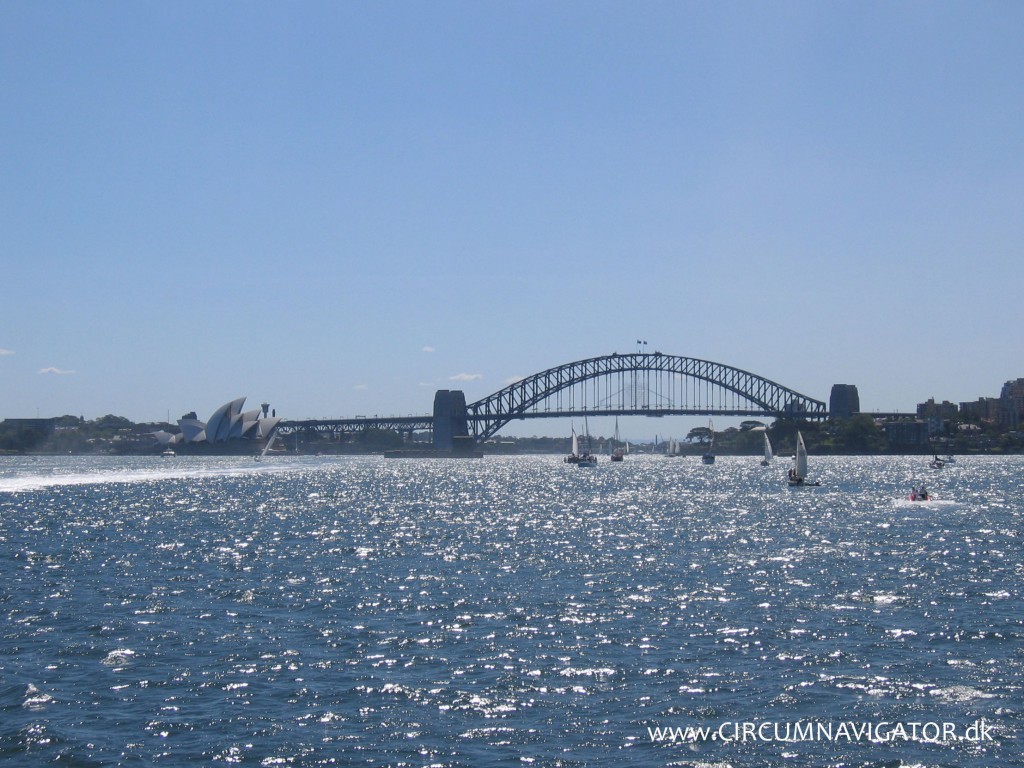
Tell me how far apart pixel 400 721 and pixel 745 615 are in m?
10.6

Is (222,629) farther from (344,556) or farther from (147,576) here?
(344,556)

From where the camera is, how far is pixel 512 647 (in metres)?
21.4

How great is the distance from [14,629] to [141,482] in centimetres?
8103

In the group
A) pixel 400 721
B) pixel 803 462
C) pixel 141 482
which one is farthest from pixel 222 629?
pixel 141 482

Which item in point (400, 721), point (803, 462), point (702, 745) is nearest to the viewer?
point (702, 745)

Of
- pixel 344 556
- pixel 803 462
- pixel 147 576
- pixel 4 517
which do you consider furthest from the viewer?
pixel 803 462

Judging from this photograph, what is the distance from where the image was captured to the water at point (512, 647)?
15633mm

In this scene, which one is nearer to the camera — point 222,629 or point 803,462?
point 222,629

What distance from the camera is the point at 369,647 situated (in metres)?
21.6

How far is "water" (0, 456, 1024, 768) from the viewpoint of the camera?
15.6 meters

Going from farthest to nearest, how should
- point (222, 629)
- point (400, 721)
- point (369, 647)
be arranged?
point (222, 629) → point (369, 647) → point (400, 721)

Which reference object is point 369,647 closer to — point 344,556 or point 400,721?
point 400,721

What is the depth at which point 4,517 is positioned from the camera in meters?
56.6

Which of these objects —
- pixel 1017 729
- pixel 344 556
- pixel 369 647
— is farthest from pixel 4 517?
pixel 1017 729
